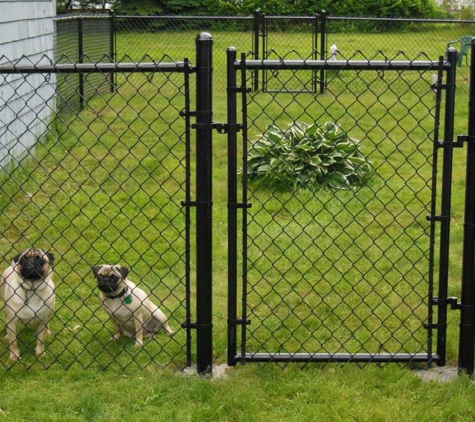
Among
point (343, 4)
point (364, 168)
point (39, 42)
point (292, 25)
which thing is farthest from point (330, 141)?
point (343, 4)

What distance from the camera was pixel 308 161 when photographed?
8.20m

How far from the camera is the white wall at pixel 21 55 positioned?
829 centimetres

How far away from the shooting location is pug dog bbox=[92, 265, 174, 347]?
464 cm

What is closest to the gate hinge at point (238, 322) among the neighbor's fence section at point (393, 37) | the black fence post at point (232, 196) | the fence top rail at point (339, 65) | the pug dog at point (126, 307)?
the black fence post at point (232, 196)

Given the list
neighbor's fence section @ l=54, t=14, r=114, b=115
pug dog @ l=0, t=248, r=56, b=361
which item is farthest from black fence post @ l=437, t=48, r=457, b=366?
neighbor's fence section @ l=54, t=14, r=114, b=115

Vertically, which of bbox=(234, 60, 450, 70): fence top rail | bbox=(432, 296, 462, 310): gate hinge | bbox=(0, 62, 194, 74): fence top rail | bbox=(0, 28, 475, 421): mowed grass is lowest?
bbox=(0, 28, 475, 421): mowed grass

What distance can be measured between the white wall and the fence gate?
240 centimetres

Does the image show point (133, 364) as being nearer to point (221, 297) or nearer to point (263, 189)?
point (221, 297)

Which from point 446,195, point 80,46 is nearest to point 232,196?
point 446,195

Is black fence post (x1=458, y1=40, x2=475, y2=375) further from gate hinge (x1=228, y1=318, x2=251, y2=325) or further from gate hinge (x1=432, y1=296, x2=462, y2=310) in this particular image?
gate hinge (x1=228, y1=318, x2=251, y2=325)

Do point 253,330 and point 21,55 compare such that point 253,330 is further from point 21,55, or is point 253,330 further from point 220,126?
point 21,55

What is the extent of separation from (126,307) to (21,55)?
5.34 metres

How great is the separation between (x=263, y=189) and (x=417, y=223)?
64.1 inches

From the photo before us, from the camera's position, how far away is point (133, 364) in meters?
4.43
